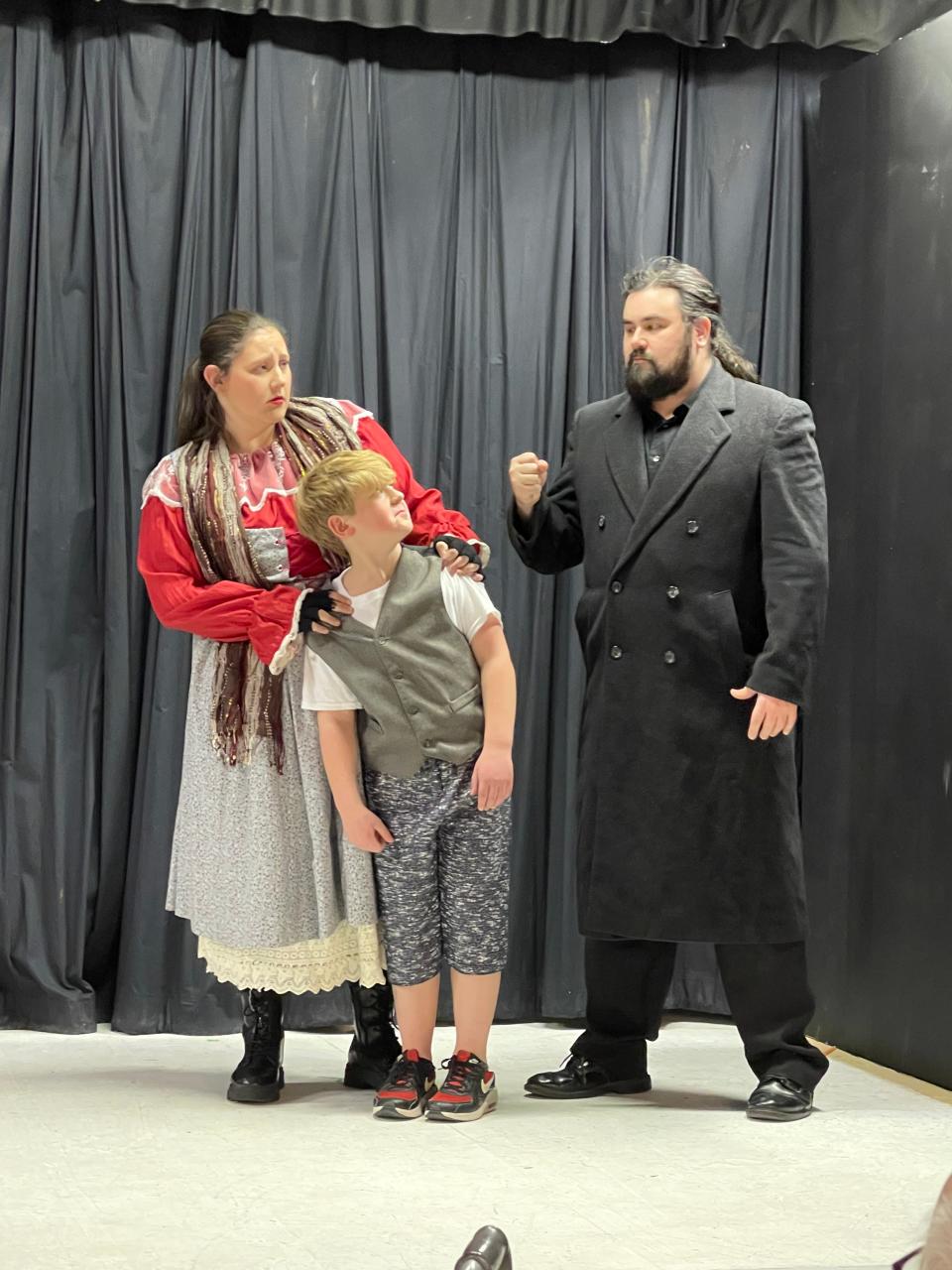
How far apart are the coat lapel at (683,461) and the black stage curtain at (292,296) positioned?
0.79 metres

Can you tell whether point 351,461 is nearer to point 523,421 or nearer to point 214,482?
point 214,482

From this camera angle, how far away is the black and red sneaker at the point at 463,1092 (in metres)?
2.73

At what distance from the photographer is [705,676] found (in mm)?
2854

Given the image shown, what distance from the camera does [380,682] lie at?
9.08ft

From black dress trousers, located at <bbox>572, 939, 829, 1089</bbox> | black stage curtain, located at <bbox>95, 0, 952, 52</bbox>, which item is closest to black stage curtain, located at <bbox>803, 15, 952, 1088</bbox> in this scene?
black stage curtain, located at <bbox>95, 0, 952, 52</bbox>

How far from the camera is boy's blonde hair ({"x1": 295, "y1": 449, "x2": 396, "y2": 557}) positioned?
2686 mm

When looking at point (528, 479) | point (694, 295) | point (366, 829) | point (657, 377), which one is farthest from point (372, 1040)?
point (694, 295)

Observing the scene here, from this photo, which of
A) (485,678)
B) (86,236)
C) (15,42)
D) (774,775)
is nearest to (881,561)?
(774,775)

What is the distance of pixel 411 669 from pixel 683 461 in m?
0.63

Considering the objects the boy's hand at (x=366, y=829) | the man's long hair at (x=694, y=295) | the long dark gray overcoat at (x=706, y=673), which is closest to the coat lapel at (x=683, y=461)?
the long dark gray overcoat at (x=706, y=673)

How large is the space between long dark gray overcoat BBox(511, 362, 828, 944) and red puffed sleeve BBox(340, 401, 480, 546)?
0.31 metres

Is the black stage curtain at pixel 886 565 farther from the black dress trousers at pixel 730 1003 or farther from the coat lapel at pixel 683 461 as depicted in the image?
the coat lapel at pixel 683 461

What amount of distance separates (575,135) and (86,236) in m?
1.13

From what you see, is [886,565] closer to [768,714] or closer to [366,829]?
[768,714]
